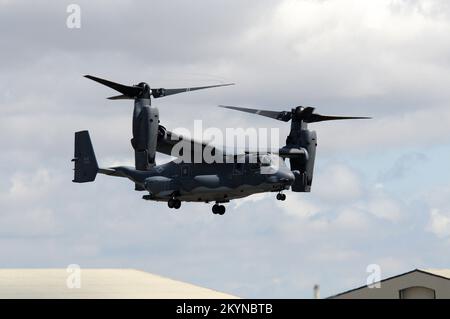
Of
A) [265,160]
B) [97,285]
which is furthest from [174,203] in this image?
[97,285]

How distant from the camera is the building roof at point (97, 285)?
57.9 m

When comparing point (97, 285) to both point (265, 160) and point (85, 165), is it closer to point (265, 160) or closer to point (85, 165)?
point (265, 160)

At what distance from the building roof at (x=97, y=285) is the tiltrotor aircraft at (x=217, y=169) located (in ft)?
35.2

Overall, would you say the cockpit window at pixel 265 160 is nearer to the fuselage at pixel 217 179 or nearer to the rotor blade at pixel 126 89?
the fuselage at pixel 217 179

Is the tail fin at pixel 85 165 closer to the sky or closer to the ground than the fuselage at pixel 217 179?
closer to the sky

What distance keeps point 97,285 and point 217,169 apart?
18802 millimetres

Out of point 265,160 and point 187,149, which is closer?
point 265,160

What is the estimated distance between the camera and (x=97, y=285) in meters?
60.3

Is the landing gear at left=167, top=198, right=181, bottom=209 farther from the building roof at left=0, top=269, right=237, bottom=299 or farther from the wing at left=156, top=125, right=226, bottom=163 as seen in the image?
the building roof at left=0, top=269, right=237, bottom=299

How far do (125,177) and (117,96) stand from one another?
497 inches

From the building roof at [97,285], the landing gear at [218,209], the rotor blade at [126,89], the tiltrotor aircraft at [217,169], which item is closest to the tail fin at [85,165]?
the tiltrotor aircraft at [217,169]

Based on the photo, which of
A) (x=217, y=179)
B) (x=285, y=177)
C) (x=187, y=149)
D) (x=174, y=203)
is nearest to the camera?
(x=285, y=177)
